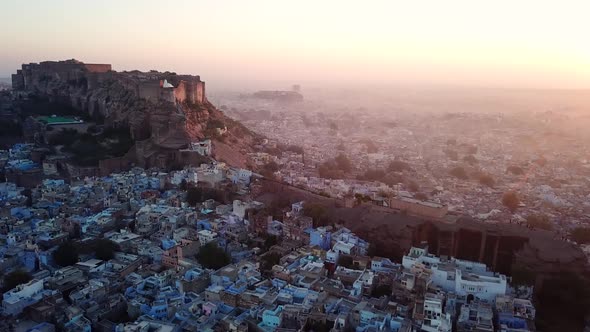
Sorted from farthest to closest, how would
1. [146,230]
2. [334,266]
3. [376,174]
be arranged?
[376,174]
[146,230]
[334,266]

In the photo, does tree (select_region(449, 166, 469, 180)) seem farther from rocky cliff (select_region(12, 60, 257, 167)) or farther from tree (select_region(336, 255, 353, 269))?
tree (select_region(336, 255, 353, 269))

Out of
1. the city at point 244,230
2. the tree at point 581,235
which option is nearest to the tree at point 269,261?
the city at point 244,230

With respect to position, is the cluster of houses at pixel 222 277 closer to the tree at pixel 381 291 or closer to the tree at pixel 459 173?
the tree at pixel 381 291

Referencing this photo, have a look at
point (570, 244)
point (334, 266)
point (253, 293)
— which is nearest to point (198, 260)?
point (253, 293)

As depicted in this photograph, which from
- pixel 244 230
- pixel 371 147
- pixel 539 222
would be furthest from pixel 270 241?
pixel 371 147

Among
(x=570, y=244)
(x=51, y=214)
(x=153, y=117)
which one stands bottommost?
(x=51, y=214)

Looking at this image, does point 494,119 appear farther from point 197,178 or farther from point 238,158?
point 197,178

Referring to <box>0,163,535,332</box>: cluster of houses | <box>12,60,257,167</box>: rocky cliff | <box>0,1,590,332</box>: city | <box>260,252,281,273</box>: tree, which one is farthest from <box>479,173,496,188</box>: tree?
<box>260,252,281,273</box>: tree
